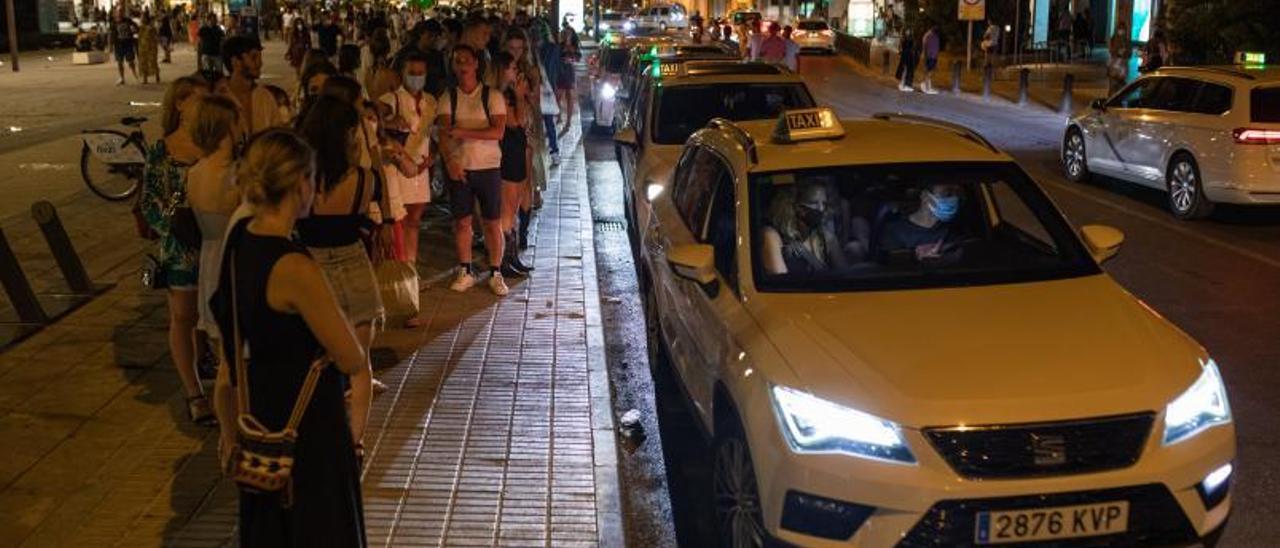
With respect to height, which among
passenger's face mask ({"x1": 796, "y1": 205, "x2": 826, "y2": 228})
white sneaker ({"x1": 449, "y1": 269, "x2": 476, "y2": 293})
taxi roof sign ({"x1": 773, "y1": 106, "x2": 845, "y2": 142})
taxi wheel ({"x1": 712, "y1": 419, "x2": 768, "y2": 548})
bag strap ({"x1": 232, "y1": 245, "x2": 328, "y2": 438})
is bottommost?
white sneaker ({"x1": 449, "y1": 269, "x2": 476, "y2": 293})

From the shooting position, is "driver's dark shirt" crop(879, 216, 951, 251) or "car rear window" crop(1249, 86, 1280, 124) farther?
"car rear window" crop(1249, 86, 1280, 124)

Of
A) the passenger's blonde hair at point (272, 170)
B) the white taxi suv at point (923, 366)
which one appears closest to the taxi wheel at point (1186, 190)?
the white taxi suv at point (923, 366)

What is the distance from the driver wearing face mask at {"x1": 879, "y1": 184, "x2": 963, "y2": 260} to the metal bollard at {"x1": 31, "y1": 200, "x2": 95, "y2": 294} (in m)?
5.56

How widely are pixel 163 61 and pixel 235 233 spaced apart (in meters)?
39.6

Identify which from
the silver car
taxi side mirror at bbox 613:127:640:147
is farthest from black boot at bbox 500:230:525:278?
the silver car

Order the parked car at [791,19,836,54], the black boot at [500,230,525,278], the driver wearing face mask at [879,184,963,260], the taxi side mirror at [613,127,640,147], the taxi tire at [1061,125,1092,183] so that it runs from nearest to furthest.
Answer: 1. the driver wearing face mask at [879,184,963,260]
2. the black boot at [500,230,525,278]
3. the taxi side mirror at [613,127,640,147]
4. the taxi tire at [1061,125,1092,183]
5. the parked car at [791,19,836,54]

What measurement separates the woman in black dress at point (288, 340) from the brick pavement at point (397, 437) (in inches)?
47.5

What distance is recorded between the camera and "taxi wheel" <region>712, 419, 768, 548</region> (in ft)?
15.5

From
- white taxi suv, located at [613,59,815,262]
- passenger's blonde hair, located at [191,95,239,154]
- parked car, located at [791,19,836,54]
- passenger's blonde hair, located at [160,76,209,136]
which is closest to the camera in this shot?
passenger's blonde hair, located at [191,95,239,154]

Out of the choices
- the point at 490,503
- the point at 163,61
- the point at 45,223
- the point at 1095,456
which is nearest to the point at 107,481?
the point at 490,503

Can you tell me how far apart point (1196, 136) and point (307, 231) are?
32.8 feet

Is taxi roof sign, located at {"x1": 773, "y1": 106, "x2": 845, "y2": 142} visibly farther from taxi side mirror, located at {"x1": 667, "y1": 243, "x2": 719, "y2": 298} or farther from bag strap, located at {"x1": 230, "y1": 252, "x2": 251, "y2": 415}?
bag strap, located at {"x1": 230, "y1": 252, "x2": 251, "y2": 415}

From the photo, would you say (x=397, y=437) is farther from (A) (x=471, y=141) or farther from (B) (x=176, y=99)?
(A) (x=471, y=141)

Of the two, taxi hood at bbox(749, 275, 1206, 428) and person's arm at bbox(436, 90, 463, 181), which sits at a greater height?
person's arm at bbox(436, 90, 463, 181)
